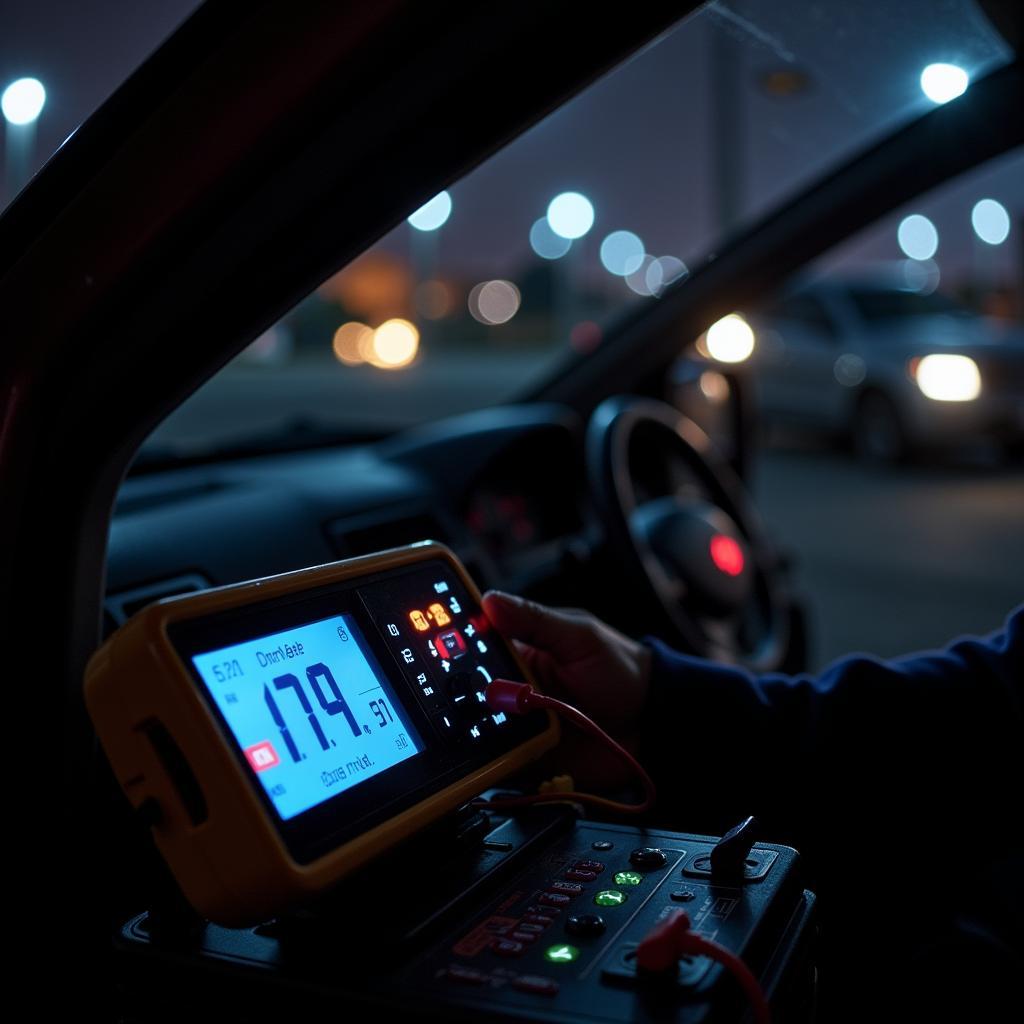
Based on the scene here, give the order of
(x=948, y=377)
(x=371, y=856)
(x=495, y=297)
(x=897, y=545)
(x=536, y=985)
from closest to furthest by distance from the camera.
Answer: (x=536, y=985) → (x=371, y=856) → (x=897, y=545) → (x=948, y=377) → (x=495, y=297)

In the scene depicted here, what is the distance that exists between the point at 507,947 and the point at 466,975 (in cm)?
5

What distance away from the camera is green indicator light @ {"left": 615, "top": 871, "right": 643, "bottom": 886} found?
987mm

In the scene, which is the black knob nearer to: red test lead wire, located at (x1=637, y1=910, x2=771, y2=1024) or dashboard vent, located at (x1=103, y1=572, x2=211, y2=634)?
red test lead wire, located at (x1=637, y1=910, x2=771, y2=1024)

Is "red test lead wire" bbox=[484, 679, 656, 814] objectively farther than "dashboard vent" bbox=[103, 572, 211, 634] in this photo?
No

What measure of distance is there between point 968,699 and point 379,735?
0.72 m

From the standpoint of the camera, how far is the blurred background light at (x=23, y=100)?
Answer: 115 cm

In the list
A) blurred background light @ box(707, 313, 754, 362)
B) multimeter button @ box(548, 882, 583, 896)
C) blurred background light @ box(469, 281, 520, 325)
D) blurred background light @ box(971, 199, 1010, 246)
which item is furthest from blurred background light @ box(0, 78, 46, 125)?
blurred background light @ box(469, 281, 520, 325)

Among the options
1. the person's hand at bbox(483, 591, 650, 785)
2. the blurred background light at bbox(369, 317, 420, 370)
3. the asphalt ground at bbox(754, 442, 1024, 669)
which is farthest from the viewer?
the blurred background light at bbox(369, 317, 420, 370)

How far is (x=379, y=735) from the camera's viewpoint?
102 cm

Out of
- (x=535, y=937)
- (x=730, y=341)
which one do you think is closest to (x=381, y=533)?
(x=535, y=937)

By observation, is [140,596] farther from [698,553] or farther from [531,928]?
[698,553]

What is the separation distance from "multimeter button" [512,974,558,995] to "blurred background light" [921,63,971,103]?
1.35m

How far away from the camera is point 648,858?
1.02 m

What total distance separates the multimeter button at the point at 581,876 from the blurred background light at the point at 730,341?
2011 mm
